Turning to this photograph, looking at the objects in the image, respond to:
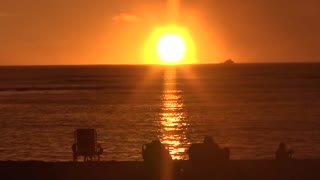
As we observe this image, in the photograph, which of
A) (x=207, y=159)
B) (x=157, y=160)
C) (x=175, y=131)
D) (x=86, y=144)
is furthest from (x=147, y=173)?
(x=175, y=131)

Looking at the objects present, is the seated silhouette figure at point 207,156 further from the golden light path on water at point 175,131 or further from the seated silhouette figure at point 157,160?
the golden light path on water at point 175,131

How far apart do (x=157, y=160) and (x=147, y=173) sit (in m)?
0.71

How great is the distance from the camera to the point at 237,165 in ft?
48.2

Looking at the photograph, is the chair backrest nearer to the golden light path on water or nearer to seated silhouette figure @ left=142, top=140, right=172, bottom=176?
seated silhouette figure @ left=142, top=140, right=172, bottom=176

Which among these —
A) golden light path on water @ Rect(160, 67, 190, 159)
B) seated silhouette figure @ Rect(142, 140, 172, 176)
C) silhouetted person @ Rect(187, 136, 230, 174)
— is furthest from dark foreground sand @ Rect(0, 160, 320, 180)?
golden light path on water @ Rect(160, 67, 190, 159)

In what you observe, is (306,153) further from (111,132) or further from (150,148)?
(150,148)

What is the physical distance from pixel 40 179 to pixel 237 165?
421 cm

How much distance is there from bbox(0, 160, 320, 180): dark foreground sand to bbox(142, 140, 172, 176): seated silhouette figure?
0.43ft

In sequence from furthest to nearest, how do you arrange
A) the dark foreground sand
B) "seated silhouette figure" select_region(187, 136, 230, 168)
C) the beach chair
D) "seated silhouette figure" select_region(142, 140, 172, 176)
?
1. the beach chair
2. the dark foreground sand
3. "seated silhouette figure" select_region(187, 136, 230, 168)
4. "seated silhouette figure" select_region(142, 140, 172, 176)

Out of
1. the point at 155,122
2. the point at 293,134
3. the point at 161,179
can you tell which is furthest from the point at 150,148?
the point at 155,122

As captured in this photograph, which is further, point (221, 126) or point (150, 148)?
point (221, 126)

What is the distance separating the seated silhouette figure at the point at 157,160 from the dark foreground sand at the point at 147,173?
132 mm

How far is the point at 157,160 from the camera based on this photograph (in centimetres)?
1265

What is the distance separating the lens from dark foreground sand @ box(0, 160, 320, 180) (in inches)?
519
